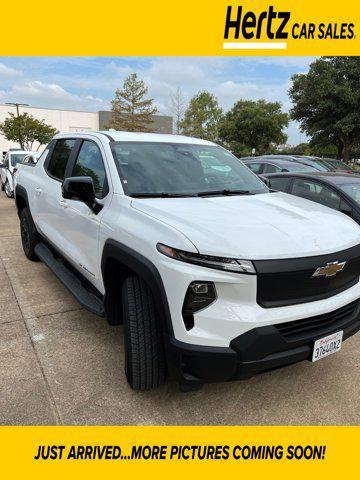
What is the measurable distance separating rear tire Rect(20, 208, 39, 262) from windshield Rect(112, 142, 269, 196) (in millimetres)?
2405

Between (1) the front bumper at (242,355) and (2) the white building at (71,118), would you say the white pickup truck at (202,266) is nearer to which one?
(1) the front bumper at (242,355)

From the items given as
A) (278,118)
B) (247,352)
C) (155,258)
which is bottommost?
(247,352)

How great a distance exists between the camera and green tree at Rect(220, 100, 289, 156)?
34.1m

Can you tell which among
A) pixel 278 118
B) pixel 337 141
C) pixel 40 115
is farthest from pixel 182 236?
pixel 40 115

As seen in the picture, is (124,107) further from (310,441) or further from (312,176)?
(310,441)

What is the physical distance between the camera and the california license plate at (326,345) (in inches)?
96.3

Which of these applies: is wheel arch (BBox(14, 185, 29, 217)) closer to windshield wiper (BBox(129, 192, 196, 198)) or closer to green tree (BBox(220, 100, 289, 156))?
A: windshield wiper (BBox(129, 192, 196, 198))

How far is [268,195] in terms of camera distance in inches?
135

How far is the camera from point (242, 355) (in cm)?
218

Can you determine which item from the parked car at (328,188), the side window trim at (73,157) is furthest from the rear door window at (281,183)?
the side window trim at (73,157)

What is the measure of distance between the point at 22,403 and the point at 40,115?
6555 centimetres

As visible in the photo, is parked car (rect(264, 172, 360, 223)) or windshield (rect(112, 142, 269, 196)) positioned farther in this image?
parked car (rect(264, 172, 360, 223))

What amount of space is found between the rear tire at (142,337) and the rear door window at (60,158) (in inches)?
82.1

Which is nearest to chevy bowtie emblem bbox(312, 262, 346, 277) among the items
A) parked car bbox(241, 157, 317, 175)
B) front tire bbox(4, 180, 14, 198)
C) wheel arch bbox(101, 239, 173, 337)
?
wheel arch bbox(101, 239, 173, 337)
